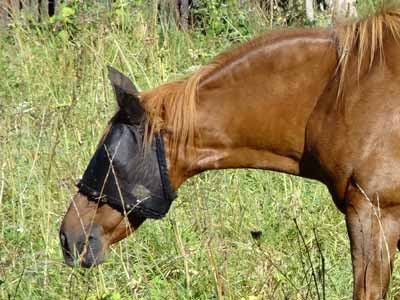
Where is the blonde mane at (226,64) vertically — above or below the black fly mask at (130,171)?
above

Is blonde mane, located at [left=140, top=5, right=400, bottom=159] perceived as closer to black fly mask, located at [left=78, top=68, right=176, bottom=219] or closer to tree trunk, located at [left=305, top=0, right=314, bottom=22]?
black fly mask, located at [left=78, top=68, right=176, bottom=219]

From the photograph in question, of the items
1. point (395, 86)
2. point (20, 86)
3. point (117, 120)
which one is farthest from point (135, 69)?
point (395, 86)

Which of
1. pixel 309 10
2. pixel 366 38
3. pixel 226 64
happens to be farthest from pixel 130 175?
pixel 309 10

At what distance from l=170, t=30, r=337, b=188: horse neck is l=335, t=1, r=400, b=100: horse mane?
2.3 inches

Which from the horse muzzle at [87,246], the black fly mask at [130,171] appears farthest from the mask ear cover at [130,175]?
the horse muzzle at [87,246]

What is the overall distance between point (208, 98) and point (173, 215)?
54.3 inches

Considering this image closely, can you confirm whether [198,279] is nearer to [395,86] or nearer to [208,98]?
[208,98]

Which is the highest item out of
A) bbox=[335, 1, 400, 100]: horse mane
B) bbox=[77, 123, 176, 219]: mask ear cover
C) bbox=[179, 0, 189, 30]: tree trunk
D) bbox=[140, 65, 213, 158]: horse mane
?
bbox=[335, 1, 400, 100]: horse mane

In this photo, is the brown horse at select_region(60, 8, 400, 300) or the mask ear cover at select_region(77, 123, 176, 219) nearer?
the brown horse at select_region(60, 8, 400, 300)

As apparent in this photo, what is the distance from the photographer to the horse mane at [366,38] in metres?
3.74

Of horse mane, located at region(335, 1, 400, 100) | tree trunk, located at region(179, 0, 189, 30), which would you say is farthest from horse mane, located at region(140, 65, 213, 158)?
tree trunk, located at region(179, 0, 189, 30)

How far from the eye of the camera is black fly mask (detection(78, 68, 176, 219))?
3.89 metres

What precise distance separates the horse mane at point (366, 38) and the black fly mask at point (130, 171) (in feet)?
2.58

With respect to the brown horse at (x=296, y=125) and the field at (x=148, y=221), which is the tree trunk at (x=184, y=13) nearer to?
the field at (x=148, y=221)
